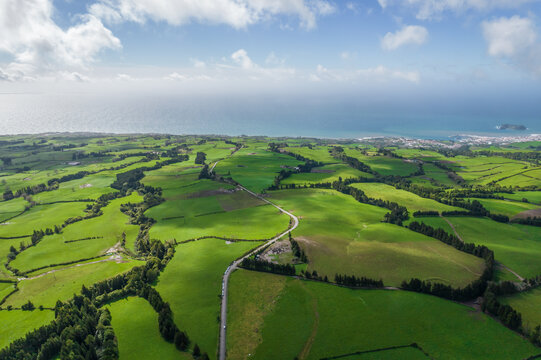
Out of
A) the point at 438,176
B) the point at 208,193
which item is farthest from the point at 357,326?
the point at 438,176

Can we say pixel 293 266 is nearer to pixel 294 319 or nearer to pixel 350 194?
pixel 294 319

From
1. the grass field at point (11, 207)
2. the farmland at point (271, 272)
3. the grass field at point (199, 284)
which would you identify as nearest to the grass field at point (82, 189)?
the farmland at point (271, 272)

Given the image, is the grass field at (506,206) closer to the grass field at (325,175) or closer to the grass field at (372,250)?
the grass field at (372,250)

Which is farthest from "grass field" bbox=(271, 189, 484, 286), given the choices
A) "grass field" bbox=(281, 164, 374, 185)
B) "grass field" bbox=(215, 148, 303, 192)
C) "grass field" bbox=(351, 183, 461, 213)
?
"grass field" bbox=(281, 164, 374, 185)

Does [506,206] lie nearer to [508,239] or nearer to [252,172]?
[508,239]

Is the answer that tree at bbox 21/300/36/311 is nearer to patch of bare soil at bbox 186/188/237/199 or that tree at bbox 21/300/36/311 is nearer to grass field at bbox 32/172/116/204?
patch of bare soil at bbox 186/188/237/199

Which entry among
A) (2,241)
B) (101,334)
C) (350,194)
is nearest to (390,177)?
(350,194)
